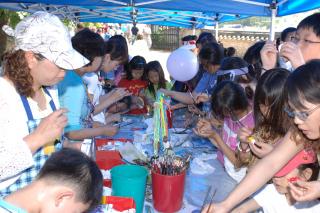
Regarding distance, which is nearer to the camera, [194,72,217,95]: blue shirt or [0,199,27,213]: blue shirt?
[0,199,27,213]: blue shirt

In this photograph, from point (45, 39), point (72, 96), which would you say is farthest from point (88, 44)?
point (45, 39)

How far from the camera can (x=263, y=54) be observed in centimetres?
204

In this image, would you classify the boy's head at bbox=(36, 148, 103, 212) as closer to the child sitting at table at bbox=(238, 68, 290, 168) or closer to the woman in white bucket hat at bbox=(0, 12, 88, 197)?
the woman in white bucket hat at bbox=(0, 12, 88, 197)

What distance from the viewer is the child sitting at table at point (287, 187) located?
1415mm

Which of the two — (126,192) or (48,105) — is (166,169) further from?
(48,105)

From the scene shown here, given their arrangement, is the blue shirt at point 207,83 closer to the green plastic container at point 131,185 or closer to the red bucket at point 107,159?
the red bucket at point 107,159

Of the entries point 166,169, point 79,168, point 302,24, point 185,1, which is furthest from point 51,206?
point 185,1

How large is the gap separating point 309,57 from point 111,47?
1556 mm

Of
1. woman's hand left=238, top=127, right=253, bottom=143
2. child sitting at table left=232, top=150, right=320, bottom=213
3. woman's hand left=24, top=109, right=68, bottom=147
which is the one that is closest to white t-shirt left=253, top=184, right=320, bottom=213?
child sitting at table left=232, top=150, right=320, bottom=213

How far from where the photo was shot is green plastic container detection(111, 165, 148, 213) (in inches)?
56.9

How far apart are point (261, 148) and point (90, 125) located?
1.22 meters

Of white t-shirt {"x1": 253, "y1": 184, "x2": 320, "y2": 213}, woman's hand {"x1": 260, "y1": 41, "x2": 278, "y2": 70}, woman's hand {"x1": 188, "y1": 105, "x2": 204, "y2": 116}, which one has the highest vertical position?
woman's hand {"x1": 260, "y1": 41, "x2": 278, "y2": 70}

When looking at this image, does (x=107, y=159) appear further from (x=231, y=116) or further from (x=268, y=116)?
(x=268, y=116)

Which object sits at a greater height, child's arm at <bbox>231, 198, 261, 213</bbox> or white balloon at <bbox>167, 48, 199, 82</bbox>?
white balloon at <bbox>167, 48, 199, 82</bbox>
